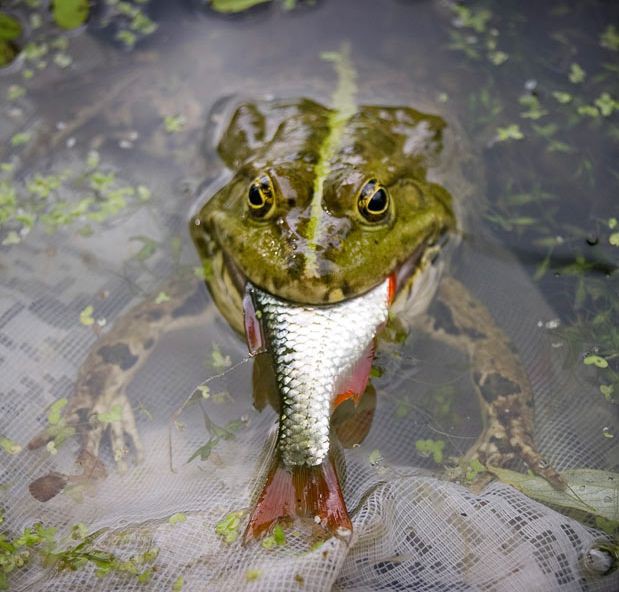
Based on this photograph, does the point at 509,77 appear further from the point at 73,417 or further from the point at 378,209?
the point at 73,417

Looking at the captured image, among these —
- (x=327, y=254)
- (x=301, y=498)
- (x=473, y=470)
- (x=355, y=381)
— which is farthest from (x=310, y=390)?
(x=473, y=470)

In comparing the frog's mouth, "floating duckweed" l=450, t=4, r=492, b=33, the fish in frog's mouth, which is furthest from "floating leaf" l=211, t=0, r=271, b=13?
the fish in frog's mouth

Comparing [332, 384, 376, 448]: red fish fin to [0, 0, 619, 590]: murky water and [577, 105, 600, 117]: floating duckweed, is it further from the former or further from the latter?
[577, 105, 600, 117]: floating duckweed

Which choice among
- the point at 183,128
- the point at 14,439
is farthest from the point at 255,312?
the point at 183,128

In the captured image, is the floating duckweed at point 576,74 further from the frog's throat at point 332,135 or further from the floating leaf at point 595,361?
the floating leaf at point 595,361

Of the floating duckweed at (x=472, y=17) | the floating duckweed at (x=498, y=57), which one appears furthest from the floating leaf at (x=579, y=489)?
the floating duckweed at (x=472, y=17)
